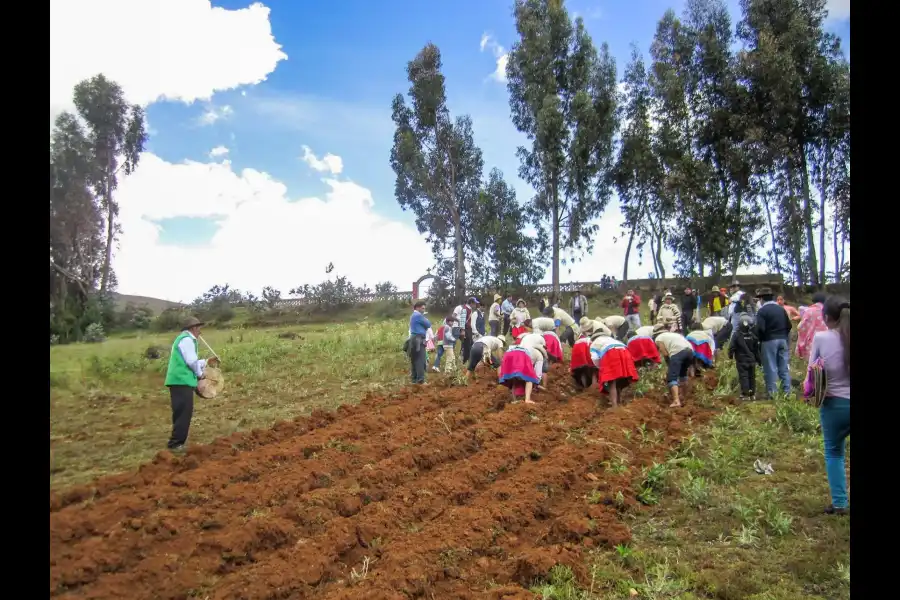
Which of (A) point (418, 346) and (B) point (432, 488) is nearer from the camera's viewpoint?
(B) point (432, 488)

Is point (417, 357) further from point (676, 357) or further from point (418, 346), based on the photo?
point (676, 357)

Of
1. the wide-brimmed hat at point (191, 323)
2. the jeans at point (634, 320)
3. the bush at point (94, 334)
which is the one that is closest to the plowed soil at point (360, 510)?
the bush at point (94, 334)

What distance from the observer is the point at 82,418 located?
6.92 feet

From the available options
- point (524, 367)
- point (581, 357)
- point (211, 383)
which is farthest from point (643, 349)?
point (211, 383)

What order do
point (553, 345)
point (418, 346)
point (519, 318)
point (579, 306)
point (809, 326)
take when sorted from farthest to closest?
point (579, 306) < point (553, 345) < point (418, 346) < point (519, 318) < point (809, 326)

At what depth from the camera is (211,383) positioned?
11.2ft

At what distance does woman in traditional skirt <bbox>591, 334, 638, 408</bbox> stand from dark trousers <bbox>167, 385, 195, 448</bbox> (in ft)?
22.1

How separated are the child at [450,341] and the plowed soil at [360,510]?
3274 mm

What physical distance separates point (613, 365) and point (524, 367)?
1324 mm
